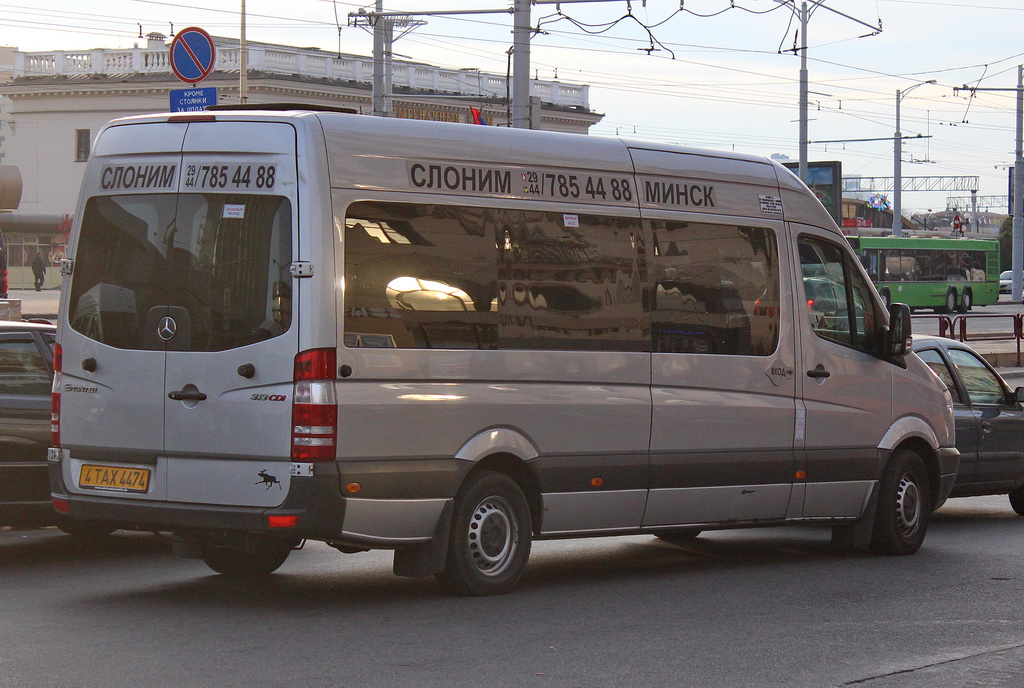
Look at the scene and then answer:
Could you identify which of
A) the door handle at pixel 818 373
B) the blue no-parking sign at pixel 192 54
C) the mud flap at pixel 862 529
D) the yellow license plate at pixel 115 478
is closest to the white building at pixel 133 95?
the blue no-parking sign at pixel 192 54

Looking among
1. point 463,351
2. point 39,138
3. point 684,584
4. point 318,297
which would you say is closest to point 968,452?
point 684,584

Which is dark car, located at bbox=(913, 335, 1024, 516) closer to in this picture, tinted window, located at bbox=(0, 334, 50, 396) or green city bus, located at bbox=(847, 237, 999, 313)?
tinted window, located at bbox=(0, 334, 50, 396)

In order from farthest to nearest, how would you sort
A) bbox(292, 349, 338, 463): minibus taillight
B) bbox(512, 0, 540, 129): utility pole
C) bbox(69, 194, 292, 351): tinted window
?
1. bbox(512, 0, 540, 129): utility pole
2. bbox(69, 194, 292, 351): tinted window
3. bbox(292, 349, 338, 463): minibus taillight

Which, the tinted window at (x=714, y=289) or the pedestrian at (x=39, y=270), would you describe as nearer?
the tinted window at (x=714, y=289)

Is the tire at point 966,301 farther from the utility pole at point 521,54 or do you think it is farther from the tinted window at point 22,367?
the tinted window at point 22,367

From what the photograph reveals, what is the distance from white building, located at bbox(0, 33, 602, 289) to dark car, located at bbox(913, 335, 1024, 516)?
140 ft

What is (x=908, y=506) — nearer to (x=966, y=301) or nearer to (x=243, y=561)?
(x=243, y=561)

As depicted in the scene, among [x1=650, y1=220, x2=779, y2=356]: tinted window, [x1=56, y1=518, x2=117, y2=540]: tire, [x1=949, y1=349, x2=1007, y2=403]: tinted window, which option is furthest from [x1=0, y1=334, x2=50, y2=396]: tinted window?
[x1=949, y1=349, x2=1007, y2=403]: tinted window

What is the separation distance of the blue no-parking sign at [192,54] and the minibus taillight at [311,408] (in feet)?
31.2

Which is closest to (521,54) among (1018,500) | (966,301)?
(1018,500)

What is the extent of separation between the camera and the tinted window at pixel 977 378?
1187 cm

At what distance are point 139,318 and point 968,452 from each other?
6.61 meters

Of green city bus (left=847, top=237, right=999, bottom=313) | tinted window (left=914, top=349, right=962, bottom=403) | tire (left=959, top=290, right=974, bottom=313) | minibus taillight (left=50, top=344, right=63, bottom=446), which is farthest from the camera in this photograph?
tire (left=959, top=290, right=974, bottom=313)

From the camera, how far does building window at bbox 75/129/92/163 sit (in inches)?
2341
